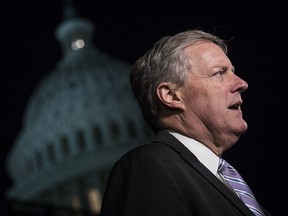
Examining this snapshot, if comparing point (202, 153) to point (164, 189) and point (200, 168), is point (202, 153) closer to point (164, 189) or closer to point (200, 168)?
point (200, 168)

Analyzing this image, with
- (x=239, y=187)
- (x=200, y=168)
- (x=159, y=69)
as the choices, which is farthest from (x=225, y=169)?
(x=159, y=69)

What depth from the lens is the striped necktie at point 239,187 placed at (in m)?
2.95

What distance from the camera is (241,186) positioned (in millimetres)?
3039

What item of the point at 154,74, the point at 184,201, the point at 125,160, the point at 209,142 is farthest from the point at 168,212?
the point at 154,74

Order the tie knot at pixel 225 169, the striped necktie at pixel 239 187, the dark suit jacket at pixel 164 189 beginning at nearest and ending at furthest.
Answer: the dark suit jacket at pixel 164 189
the striped necktie at pixel 239 187
the tie knot at pixel 225 169

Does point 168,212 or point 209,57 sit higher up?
point 209,57

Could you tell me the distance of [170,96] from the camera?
319 centimetres

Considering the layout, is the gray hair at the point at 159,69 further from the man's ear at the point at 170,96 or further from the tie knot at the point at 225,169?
the tie knot at the point at 225,169

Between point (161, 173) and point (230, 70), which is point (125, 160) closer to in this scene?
point (161, 173)

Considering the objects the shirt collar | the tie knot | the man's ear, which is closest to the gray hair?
the man's ear

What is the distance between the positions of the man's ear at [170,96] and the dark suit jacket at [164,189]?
306 millimetres

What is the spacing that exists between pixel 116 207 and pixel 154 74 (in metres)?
0.72

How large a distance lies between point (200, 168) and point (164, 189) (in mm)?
240

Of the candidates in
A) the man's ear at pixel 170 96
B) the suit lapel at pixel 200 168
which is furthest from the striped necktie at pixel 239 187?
the man's ear at pixel 170 96
